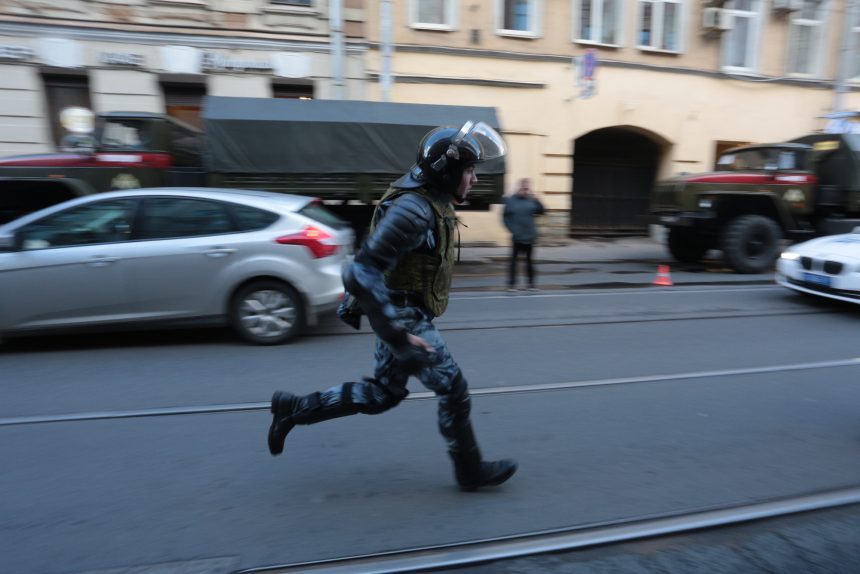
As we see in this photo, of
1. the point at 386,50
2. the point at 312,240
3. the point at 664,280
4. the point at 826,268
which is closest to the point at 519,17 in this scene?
the point at 386,50

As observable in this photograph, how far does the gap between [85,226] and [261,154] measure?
454 centimetres

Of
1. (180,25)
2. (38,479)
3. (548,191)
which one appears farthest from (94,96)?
(38,479)

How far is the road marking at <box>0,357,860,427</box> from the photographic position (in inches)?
165

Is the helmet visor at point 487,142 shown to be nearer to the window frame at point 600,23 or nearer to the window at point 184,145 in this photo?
the window at point 184,145

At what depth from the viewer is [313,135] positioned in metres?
10.4

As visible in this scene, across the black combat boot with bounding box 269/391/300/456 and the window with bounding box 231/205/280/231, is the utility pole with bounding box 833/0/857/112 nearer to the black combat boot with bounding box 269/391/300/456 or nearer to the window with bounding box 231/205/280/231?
the window with bounding box 231/205/280/231

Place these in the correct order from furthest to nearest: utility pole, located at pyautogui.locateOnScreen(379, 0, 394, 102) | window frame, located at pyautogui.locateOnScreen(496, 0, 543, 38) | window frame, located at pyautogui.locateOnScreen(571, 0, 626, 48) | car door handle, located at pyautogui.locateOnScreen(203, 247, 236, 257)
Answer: window frame, located at pyautogui.locateOnScreen(571, 0, 626, 48), window frame, located at pyautogui.locateOnScreen(496, 0, 543, 38), utility pole, located at pyautogui.locateOnScreen(379, 0, 394, 102), car door handle, located at pyautogui.locateOnScreen(203, 247, 236, 257)

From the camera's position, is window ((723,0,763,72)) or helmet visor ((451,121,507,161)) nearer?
helmet visor ((451,121,507,161))

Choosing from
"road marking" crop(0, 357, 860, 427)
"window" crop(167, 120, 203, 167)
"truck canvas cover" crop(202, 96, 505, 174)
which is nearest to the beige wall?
"window" crop(167, 120, 203, 167)

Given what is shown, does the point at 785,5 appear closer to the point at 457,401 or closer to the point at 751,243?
the point at 751,243

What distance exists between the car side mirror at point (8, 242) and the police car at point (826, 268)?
29.3 ft

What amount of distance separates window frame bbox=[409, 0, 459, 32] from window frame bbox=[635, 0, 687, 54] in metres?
5.05

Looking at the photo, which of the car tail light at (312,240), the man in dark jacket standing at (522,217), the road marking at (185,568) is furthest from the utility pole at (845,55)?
the road marking at (185,568)

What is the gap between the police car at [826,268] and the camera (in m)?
7.50
